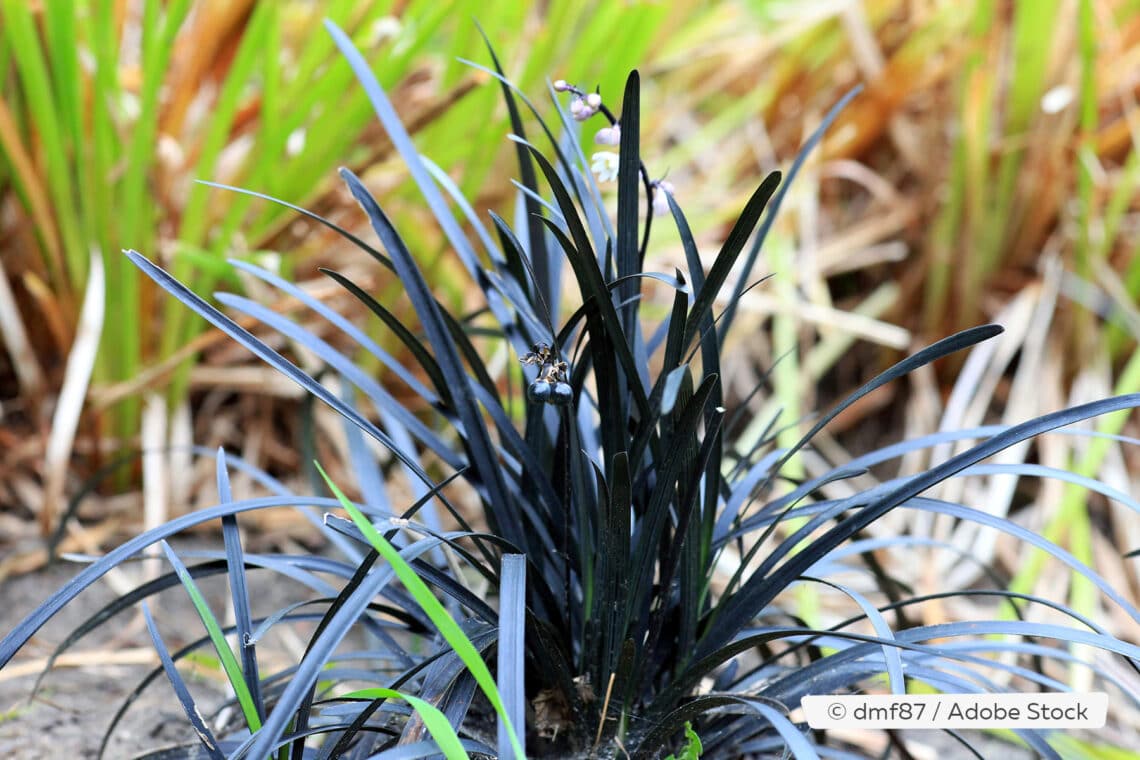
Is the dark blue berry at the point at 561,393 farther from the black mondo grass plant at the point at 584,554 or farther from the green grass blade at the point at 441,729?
the green grass blade at the point at 441,729

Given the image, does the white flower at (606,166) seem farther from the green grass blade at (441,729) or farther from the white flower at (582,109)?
the green grass blade at (441,729)

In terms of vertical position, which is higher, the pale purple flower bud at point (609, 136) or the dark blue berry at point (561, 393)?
the pale purple flower bud at point (609, 136)

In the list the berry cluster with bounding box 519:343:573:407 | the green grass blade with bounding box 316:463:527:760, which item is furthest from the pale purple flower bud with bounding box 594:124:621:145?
the green grass blade with bounding box 316:463:527:760

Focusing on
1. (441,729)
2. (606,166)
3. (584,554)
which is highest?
(606,166)

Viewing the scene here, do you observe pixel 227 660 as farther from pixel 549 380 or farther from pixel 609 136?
pixel 609 136

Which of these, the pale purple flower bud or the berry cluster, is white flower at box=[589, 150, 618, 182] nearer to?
the pale purple flower bud

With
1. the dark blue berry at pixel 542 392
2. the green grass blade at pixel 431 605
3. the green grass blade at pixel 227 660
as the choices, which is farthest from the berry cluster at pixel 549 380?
the green grass blade at pixel 227 660

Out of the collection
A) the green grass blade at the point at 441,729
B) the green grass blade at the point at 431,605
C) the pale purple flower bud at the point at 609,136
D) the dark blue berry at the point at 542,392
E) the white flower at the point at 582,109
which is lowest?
the green grass blade at the point at 441,729

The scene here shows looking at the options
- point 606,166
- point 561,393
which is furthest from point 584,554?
point 606,166

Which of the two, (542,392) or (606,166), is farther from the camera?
(606,166)

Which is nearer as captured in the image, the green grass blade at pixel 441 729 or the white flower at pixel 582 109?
the green grass blade at pixel 441 729
